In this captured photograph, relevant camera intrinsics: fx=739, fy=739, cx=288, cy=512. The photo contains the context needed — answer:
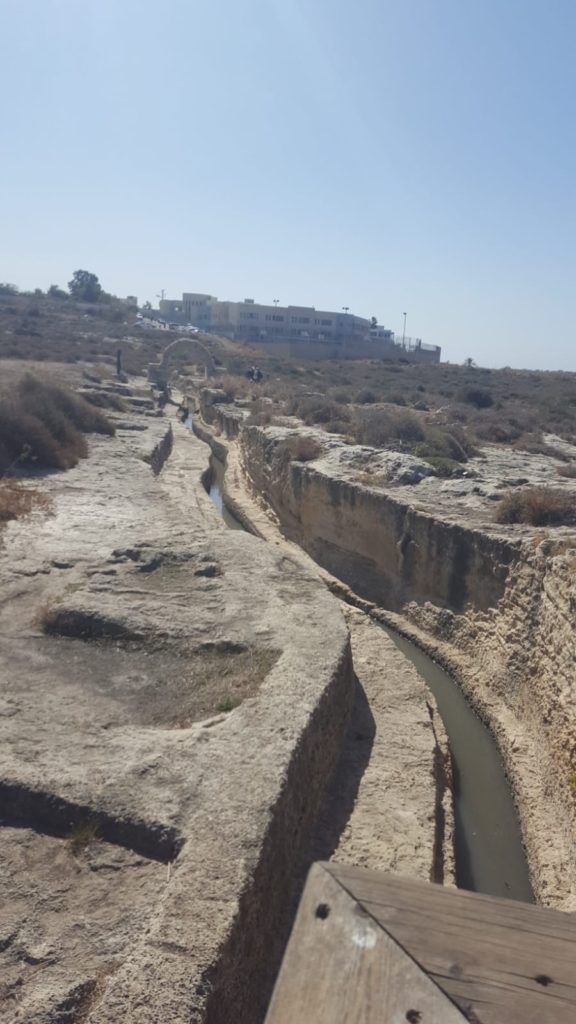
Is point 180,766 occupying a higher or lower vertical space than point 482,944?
lower

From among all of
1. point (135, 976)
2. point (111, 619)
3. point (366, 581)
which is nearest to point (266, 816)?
point (135, 976)

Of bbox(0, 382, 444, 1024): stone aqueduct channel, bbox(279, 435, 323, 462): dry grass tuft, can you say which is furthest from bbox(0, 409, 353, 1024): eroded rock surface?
bbox(279, 435, 323, 462): dry grass tuft

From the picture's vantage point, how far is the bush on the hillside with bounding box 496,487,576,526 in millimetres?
10383

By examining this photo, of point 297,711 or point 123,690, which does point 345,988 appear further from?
point 123,690

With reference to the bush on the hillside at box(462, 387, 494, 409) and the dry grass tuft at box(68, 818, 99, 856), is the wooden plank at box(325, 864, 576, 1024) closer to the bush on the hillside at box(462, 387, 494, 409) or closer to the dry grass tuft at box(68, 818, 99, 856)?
the dry grass tuft at box(68, 818, 99, 856)

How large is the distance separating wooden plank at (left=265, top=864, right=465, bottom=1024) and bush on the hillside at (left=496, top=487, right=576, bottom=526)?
9.86 m

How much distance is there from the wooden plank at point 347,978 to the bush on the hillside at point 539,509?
9858 mm

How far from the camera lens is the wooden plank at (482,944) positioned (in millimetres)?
946

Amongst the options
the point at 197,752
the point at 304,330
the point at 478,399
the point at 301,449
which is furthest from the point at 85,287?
the point at 197,752

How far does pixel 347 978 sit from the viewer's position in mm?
983

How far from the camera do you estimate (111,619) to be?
6672 mm

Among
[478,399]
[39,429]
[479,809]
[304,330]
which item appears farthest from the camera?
[304,330]

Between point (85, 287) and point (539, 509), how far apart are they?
105471mm

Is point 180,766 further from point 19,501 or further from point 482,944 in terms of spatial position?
point 19,501
